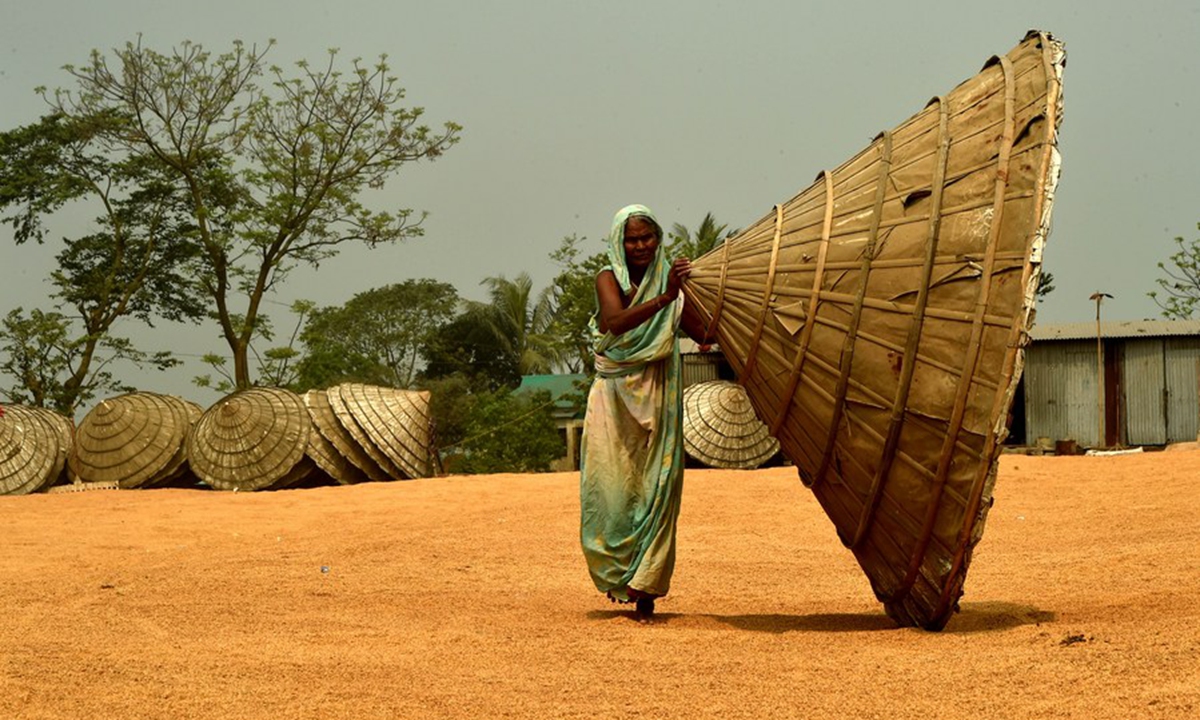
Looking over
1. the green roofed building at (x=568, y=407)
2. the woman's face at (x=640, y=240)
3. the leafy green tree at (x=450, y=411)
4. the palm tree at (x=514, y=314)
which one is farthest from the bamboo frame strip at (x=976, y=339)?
the palm tree at (x=514, y=314)

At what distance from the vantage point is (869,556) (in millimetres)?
5484

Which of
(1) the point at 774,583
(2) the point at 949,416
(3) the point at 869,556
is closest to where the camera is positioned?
(2) the point at 949,416

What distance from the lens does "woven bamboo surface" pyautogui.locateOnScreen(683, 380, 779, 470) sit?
58.0ft

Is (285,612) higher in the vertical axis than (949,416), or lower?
lower

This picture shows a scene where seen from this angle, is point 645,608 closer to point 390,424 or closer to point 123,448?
point 390,424

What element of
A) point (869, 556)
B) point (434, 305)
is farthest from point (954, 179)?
point (434, 305)

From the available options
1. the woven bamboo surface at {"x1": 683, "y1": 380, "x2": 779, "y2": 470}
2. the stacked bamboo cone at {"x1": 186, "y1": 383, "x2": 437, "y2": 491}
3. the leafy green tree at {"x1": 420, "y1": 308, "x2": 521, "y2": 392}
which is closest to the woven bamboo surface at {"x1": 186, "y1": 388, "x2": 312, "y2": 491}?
the stacked bamboo cone at {"x1": 186, "y1": 383, "x2": 437, "y2": 491}

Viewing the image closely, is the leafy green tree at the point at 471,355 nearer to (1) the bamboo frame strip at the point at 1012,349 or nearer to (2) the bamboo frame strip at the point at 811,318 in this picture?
(2) the bamboo frame strip at the point at 811,318

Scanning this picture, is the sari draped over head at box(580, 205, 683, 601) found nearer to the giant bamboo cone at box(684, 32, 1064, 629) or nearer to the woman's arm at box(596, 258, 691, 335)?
the woman's arm at box(596, 258, 691, 335)

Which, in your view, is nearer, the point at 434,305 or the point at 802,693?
the point at 802,693

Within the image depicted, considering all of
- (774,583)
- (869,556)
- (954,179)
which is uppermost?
(954,179)

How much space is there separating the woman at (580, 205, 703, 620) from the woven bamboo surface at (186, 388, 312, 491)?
10.2m

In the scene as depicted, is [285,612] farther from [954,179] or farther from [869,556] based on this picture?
[954,179]

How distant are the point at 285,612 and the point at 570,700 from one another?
2817 mm
